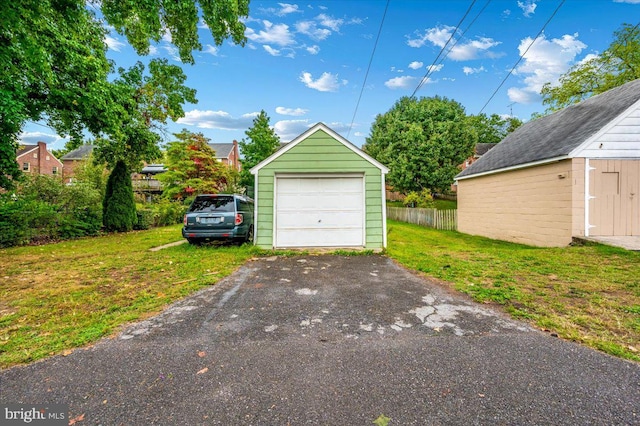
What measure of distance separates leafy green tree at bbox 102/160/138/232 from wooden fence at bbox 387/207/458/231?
1605 centimetres

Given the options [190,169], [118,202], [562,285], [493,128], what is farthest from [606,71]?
[118,202]

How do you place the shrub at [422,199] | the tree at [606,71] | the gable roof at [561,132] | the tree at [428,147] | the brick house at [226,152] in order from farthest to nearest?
the brick house at [226,152], the tree at [428,147], the shrub at [422,199], the tree at [606,71], the gable roof at [561,132]

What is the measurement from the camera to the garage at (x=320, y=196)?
7.95 metres

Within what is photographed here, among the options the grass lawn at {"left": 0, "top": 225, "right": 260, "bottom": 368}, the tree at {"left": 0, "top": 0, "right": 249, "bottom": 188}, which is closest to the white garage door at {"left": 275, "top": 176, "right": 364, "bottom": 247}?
the grass lawn at {"left": 0, "top": 225, "right": 260, "bottom": 368}

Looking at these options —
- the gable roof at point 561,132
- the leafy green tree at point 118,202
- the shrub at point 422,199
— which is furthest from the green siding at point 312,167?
the shrub at point 422,199

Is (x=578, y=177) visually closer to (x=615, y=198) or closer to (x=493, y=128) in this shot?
(x=615, y=198)

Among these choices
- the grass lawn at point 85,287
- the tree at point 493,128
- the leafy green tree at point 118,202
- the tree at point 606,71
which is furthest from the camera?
the tree at point 493,128

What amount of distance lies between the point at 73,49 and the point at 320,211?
8.52m

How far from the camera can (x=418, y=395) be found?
198 centimetres

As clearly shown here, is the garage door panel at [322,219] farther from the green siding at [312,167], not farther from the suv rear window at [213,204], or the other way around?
the suv rear window at [213,204]

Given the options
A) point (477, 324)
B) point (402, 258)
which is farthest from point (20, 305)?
point (402, 258)

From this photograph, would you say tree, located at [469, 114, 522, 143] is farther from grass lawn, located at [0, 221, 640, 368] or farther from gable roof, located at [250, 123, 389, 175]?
gable roof, located at [250, 123, 389, 175]

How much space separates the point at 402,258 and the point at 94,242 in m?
10.7

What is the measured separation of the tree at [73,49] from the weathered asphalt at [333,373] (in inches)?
234
